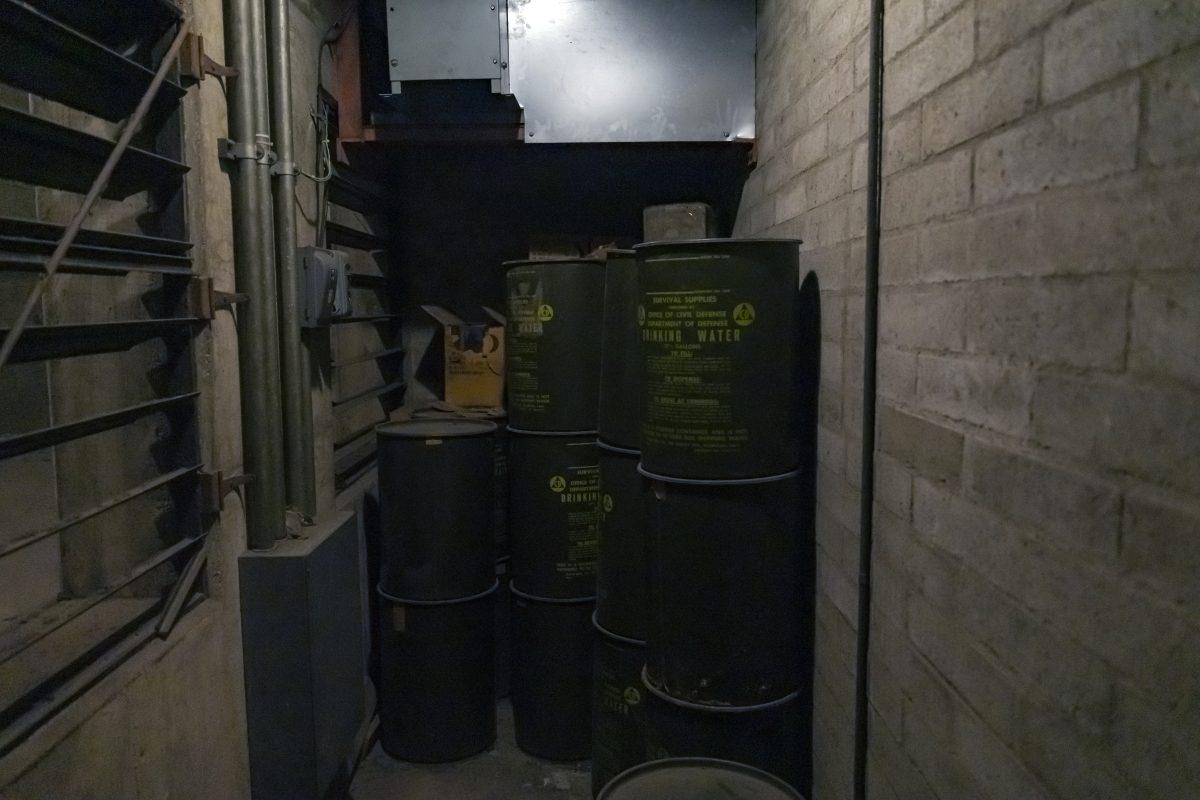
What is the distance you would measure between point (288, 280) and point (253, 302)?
0.23 meters

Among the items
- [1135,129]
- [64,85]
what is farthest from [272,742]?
[1135,129]

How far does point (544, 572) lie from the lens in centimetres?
295

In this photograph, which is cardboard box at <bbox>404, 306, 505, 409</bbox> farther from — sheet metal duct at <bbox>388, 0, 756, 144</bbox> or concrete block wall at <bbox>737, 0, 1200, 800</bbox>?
concrete block wall at <bbox>737, 0, 1200, 800</bbox>

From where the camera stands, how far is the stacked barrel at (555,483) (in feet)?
9.43

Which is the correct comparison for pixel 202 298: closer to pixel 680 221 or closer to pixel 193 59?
pixel 193 59

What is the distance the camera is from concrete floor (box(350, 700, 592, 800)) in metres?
2.76

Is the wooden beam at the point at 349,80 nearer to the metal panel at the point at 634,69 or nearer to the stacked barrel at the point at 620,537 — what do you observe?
the metal panel at the point at 634,69

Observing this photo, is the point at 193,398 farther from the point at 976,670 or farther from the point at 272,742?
the point at 976,670

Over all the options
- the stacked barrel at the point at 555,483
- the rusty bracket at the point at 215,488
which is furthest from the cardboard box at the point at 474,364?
the rusty bracket at the point at 215,488

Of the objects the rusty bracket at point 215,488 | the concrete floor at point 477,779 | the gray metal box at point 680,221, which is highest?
the gray metal box at point 680,221

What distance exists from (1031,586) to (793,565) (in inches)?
39.0

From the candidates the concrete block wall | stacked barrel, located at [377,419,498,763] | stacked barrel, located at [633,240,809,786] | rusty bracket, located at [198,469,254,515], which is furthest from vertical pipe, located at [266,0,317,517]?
the concrete block wall

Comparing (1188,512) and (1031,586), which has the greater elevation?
(1188,512)

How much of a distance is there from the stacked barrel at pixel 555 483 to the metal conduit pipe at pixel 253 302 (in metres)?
1.00
